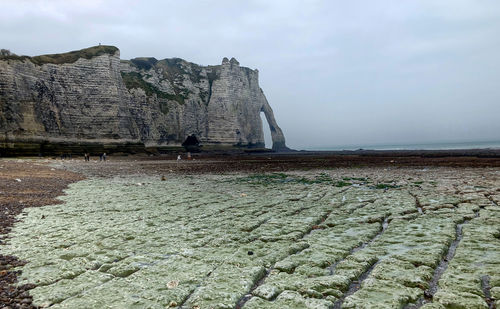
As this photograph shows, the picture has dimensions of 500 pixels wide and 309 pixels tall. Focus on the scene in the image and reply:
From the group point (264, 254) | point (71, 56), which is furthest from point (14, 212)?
point (71, 56)

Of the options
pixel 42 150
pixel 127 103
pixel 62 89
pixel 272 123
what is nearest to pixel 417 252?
pixel 42 150

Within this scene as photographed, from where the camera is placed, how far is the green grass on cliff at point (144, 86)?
78950mm

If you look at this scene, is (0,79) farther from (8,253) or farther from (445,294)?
(445,294)

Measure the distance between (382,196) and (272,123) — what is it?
121m

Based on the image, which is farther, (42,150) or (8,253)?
(42,150)

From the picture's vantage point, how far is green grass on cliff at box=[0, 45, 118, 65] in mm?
59169

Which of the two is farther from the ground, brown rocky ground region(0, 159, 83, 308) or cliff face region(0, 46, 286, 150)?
cliff face region(0, 46, 286, 150)

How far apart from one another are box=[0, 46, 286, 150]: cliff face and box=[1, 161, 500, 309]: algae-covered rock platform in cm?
5674

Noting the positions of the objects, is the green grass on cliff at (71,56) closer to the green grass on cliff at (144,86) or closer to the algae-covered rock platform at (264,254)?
the green grass on cliff at (144,86)

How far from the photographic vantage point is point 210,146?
96.9m

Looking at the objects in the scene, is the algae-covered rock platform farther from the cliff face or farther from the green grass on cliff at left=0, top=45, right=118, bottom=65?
the green grass on cliff at left=0, top=45, right=118, bottom=65

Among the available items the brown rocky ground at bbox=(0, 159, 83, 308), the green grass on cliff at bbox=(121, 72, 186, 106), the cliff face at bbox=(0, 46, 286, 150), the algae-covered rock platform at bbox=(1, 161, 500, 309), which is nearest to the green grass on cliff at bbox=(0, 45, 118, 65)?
the cliff face at bbox=(0, 46, 286, 150)

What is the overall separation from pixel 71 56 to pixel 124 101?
14.0 metres

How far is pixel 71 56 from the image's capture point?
65.0 metres
